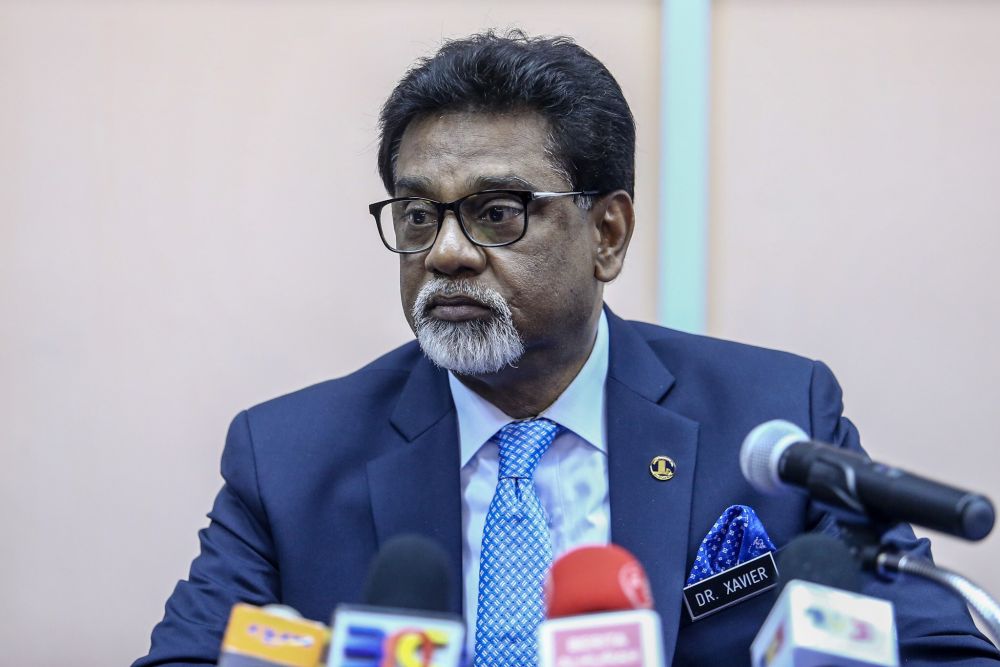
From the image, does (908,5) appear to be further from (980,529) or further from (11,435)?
(11,435)

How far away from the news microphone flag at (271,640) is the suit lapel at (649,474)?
1.05m

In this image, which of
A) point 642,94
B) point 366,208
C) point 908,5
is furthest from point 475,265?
point 908,5

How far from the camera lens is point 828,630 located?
1.13 meters

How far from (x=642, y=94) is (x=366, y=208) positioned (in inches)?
30.5

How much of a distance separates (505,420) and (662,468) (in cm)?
34

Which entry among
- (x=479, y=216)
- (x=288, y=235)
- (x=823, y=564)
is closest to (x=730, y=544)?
(x=479, y=216)

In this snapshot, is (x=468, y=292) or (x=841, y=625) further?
(x=468, y=292)

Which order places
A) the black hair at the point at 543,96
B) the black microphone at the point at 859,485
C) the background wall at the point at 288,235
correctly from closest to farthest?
1. the black microphone at the point at 859,485
2. the black hair at the point at 543,96
3. the background wall at the point at 288,235

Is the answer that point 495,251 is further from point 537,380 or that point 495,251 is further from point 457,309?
point 537,380

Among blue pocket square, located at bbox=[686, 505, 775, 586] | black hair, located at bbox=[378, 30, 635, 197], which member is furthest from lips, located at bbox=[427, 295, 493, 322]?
blue pocket square, located at bbox=[686, 505, 775, 586]

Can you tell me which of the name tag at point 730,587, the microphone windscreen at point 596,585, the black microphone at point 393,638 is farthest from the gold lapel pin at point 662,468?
the black microphone at point 393,638

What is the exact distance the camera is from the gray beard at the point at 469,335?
220 cm

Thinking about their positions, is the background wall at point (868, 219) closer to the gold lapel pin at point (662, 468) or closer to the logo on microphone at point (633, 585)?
the gold lapel pin at point (662, 468)

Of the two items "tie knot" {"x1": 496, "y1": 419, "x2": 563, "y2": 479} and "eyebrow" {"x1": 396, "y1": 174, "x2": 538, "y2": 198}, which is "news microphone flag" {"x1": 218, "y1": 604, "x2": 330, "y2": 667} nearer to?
"tie knot" {"x1": 496, "y1": 419, "x2": 563, "y2": 479}
